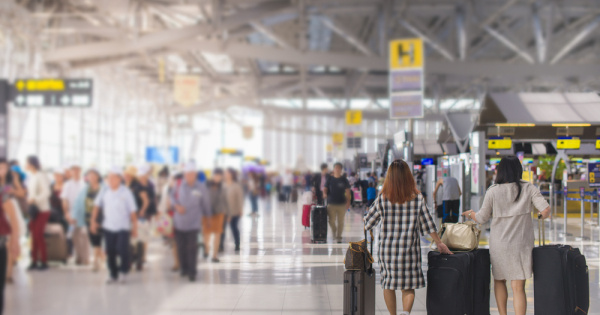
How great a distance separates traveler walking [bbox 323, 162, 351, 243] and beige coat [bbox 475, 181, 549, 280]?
5.96 meters

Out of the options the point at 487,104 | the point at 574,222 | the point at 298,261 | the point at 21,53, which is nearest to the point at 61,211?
the point at 21,53

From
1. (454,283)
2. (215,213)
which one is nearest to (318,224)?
(454,283)

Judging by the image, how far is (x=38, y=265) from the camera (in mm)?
3990

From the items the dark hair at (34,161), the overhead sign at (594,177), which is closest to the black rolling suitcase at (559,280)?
the dark hair at (34,161)

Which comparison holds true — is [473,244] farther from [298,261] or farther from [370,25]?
[370,25]

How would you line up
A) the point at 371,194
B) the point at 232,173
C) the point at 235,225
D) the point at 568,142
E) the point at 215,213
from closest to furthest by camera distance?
the point at 215,213 → the point at 232,173 → the point at 235,225 → the point at 371,194 → the point at 568,142

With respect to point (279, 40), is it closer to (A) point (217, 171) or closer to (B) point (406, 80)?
(B) point (406, 80)

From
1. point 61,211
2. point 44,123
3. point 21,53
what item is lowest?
point 61,211

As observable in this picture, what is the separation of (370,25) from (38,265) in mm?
29090

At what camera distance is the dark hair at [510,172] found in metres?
5.83

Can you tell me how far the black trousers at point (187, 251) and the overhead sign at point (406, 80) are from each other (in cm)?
574

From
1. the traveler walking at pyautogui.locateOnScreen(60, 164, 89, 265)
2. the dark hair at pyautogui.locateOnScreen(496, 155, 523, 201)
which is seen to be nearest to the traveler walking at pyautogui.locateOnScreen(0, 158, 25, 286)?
the traveler walking at pyautogui.locateOnScreen(60, 164, 89, 265)

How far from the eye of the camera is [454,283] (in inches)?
224

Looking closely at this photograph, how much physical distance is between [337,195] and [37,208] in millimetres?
8478
